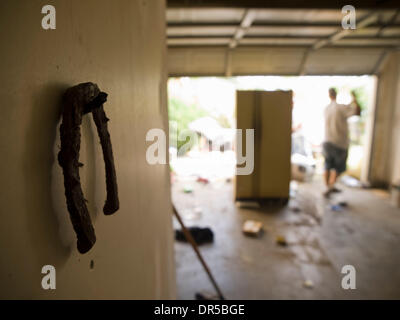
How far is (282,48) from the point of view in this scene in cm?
545

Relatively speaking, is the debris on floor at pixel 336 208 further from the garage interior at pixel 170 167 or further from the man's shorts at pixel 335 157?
the man's shorts at pixel 335 157

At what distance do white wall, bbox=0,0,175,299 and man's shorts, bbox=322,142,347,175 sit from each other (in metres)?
4.82

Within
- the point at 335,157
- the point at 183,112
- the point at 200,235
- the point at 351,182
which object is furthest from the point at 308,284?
the point at 183,112

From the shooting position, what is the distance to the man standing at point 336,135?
474cm

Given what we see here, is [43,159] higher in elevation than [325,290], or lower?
higher

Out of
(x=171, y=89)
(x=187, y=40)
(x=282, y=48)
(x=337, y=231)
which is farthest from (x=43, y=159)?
(x=171, y=89)

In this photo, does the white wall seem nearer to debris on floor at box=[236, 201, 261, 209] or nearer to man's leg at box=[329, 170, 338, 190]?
debris on floor at box=[236, 201, 261, 209]

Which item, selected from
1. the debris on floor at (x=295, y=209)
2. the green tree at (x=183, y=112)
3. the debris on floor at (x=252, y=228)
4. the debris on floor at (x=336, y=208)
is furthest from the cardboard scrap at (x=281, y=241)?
the green tree at (x=183, y=112)

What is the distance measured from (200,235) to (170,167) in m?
0.98

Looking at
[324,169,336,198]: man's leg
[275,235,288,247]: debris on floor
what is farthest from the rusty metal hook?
[324,169,336,198]: man's leg

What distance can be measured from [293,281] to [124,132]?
2.51 m

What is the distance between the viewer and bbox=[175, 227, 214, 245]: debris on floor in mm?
3439

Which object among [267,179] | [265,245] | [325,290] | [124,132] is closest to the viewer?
[124,132]

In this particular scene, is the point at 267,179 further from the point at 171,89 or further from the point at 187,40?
the point at 171,89
